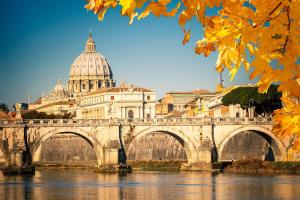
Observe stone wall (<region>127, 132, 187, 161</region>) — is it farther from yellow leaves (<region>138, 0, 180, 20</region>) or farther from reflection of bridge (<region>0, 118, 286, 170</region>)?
yellow leaves (<region>138, 0, 180, 20</region>)

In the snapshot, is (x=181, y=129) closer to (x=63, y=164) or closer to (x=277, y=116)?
(x=63, y=164)

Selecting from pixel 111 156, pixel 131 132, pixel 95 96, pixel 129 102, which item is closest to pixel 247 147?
pixel 131 132

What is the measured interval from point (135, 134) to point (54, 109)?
282ft

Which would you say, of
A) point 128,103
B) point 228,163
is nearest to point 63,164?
point 228,163

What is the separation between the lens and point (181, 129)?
200 feet

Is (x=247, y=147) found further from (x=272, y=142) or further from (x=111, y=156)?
(x=111, y=156)

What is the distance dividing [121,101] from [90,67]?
62.1 meters

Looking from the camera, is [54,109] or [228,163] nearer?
[228,163]

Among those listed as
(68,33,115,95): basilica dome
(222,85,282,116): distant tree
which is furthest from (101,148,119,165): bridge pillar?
(68,33,115,95): basilica dome

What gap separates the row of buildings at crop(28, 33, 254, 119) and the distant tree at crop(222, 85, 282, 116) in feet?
19.4

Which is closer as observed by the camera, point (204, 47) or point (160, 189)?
point (204, 47)

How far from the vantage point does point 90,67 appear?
175m

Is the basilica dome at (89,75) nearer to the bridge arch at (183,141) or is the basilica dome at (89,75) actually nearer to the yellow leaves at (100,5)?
the bridge arch at (183,141)

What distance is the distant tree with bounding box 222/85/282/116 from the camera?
61.2 meters
